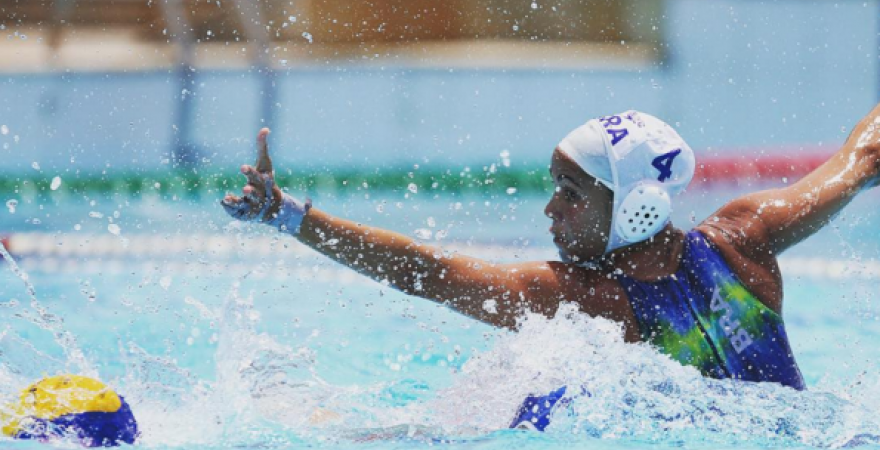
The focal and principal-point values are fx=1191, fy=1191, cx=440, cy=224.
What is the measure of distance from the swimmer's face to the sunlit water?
17 centimetres

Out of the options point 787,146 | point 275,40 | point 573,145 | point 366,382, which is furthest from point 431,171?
point 573,145

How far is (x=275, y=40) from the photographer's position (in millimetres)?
8070

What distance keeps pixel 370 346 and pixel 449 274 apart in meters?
2.00

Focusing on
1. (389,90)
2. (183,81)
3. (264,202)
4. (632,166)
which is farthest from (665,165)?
(183,81)

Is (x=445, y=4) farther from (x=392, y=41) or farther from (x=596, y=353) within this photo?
(x=596, y=353)

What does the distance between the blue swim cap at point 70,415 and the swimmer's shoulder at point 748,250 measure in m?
1.27

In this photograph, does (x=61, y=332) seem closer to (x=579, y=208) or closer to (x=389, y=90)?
(x=579, y=208)

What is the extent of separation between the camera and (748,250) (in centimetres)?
256

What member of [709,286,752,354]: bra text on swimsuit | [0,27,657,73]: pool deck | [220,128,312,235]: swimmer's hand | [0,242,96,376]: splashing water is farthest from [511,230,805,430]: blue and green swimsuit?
[0,27,657,73]: pool deck

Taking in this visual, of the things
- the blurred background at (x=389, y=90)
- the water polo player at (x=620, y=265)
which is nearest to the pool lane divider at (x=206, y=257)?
the blurred background at (x=389, y=90)

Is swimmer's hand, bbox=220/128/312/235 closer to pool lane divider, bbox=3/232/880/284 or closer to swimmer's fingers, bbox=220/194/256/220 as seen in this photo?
swimmer's fingers, bbox=220/194/256/220

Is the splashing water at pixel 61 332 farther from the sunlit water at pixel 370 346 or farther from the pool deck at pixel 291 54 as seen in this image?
the pool deck at pixel 291 54

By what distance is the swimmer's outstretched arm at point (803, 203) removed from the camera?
2594 millimetres

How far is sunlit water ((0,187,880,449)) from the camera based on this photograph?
2426 millimetres
